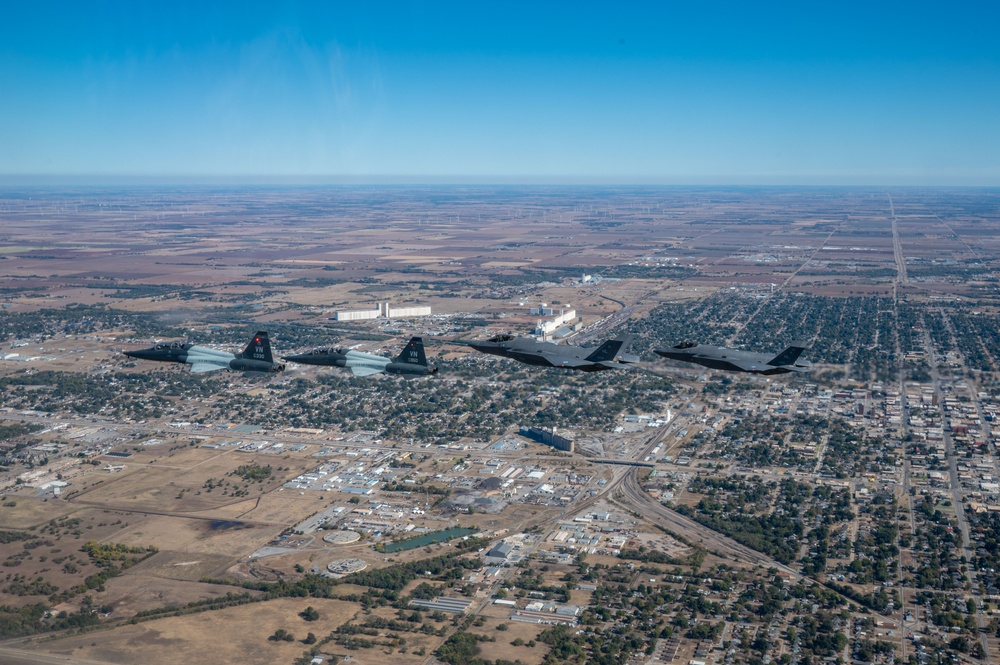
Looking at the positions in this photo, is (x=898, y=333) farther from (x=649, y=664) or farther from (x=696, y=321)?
(x=649, y=664)

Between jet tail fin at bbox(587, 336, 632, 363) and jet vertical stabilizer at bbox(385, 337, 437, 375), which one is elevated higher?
jet tail fin at bbox(587, 336, 632, 363)

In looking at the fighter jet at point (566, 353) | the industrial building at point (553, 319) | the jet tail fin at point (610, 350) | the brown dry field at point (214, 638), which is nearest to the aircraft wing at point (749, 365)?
the fighter jet at point (566, 353)

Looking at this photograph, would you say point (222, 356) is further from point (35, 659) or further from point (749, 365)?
point (749, 365)

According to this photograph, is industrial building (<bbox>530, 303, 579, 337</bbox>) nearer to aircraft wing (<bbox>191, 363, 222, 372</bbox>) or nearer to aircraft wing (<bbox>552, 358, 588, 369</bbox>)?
aircraft wing (<bbox>191, 363, 222, 372</bbox>)

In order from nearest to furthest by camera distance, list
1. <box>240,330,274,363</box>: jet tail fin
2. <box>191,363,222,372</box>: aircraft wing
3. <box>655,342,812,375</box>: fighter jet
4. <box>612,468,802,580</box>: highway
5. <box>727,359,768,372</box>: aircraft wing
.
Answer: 1. <box>655,342,812,375</box>: fighter jet
2. <box>727,359,768,372</box>: aircraft wing
3. <box>240,330,274,363</box>: jet tail fin
4. <box>191,363,222,372</box>: aircraft wing
5. <box>612,468,802,580</box>: highway

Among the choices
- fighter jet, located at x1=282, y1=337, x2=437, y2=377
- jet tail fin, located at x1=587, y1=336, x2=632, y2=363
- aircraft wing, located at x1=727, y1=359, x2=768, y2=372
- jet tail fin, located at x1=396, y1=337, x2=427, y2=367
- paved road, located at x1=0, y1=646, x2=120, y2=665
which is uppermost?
jet tail fin, located at x1=587, y1=336, x2=632, y2=363

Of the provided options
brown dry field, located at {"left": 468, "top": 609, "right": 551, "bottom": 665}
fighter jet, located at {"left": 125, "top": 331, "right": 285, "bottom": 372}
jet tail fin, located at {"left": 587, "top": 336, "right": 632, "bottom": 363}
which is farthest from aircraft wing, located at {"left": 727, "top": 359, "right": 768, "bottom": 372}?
fighter jet, located at {"left": 125, "top": 331, "right": 285, "bottom": 372}

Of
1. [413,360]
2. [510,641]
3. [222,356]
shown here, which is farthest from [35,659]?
[413,360]
